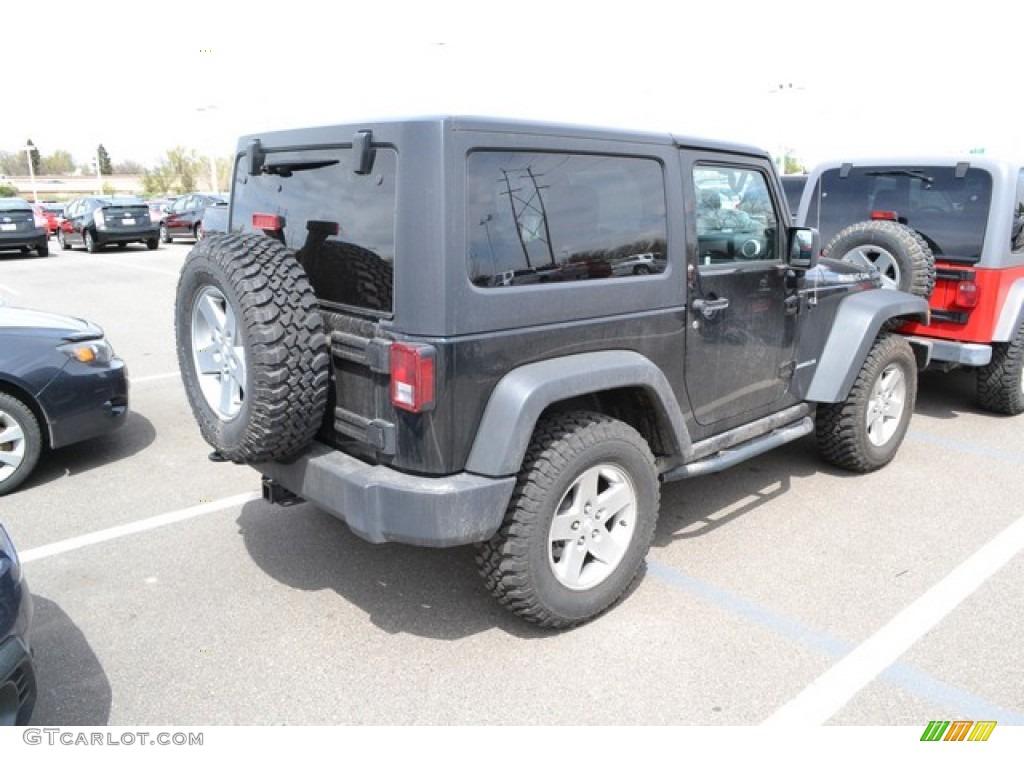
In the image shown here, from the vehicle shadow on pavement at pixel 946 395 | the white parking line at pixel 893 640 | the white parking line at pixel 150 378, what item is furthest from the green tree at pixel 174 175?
the white parking line at pixel 893 640

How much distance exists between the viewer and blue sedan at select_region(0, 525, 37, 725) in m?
2.20

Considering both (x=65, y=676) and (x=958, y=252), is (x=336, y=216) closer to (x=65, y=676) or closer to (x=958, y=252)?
(x=65, y=676)

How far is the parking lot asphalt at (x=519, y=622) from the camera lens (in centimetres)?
281

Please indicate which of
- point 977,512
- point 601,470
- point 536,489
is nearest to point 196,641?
point 536,489

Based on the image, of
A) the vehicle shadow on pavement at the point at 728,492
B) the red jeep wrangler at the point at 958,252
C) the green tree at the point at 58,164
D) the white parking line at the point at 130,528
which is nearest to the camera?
the white parking line at the point at 130,528

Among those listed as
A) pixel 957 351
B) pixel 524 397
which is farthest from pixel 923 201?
pixel 524 397

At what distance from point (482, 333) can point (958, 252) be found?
4580 millimetres

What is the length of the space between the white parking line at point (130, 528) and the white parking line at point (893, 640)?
318 centimetres

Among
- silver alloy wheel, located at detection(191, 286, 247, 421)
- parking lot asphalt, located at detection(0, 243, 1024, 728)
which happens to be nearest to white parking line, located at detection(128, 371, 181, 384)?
parking lot asphalt, located at detection(0, 243, 1024, 728)

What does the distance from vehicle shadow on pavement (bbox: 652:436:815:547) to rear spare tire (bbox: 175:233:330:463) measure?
6.68 feet

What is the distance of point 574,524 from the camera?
126 inches

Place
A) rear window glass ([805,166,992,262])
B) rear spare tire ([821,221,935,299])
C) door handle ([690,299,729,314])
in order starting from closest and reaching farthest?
door handle ([690,299,729,314]) → rear spare tire ([821,221,935,299]) → rear window glass ([805,166,992,262])

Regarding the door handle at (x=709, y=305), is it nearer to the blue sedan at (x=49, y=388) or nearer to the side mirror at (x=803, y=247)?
the side mirror at (x=803, y=247)

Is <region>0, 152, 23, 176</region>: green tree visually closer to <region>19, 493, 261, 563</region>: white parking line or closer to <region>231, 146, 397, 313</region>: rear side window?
<region>19, 493, 261, 563</region>: white parking line
